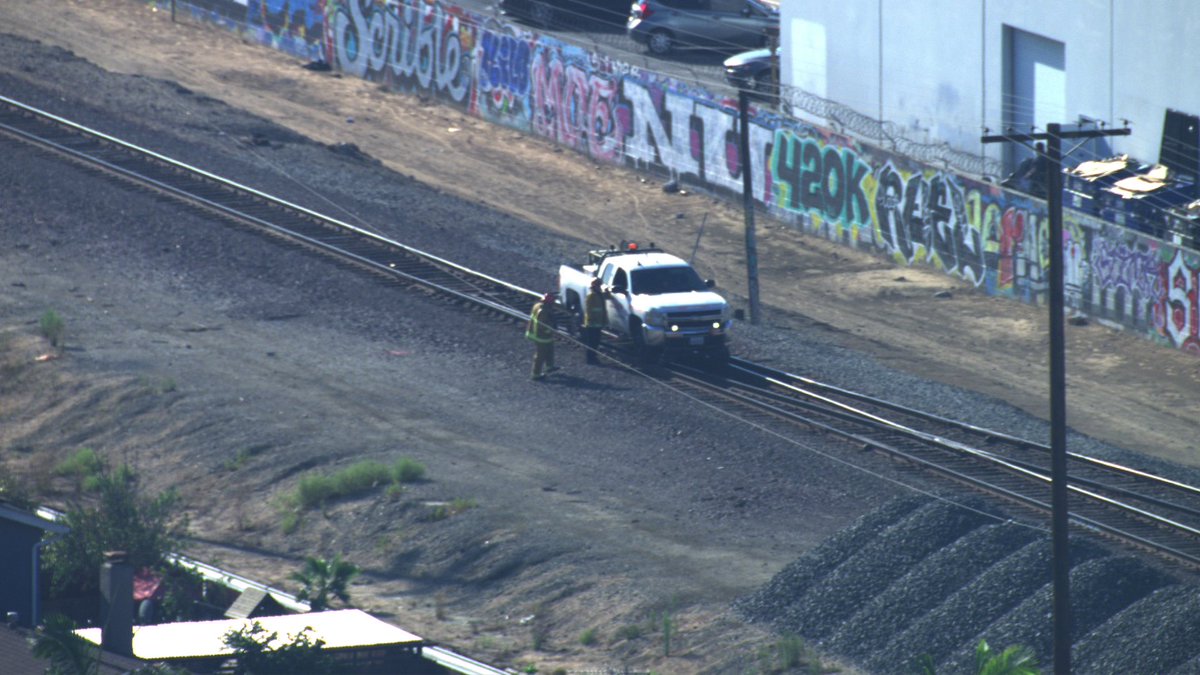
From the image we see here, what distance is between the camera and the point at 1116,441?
84.2ft

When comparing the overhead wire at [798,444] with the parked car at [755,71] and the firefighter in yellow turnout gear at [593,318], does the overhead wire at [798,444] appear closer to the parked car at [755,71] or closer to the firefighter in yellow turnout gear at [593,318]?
the firefighter in yellow turnout gear at [593,318]

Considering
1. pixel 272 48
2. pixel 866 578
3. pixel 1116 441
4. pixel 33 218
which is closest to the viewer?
pixel 866 578

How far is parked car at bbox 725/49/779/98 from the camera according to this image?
42938 mm

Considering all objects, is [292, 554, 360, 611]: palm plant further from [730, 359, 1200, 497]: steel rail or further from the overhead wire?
[730, 359, 1200, 497]: steel rail

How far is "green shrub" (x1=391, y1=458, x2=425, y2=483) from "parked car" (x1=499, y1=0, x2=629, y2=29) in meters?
26.8

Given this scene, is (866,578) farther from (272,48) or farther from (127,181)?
(272,48)

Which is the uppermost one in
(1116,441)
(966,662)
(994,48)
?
(994,48)

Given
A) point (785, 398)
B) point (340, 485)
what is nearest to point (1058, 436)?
point (785, 398)

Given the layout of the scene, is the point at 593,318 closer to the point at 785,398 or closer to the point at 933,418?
the point at 785,398

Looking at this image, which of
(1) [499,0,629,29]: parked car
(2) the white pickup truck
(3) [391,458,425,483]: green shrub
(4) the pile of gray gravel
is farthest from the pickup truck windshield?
(1) [499,0,629,29]: parked car

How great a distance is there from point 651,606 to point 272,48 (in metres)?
35.1

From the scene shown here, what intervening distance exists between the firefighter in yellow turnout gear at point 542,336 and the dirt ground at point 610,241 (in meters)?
1.31

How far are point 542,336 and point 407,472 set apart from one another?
413cm

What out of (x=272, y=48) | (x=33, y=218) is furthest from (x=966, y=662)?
(x=272, y=48)
